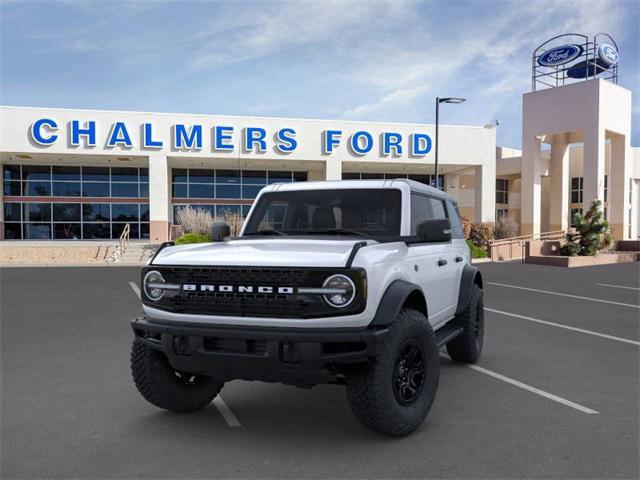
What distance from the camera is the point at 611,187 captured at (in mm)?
34281

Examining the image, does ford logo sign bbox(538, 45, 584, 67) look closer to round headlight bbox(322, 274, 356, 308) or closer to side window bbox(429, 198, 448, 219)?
side window bbox(429, 198, 448, 219)

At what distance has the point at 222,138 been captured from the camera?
31.2 meters

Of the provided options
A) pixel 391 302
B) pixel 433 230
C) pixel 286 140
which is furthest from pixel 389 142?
pixel 391 302

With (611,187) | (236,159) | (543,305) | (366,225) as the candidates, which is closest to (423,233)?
(366,225)

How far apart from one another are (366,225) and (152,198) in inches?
1121

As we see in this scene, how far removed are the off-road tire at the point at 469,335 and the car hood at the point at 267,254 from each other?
8.09 feet

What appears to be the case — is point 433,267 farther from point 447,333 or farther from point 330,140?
point 330,140

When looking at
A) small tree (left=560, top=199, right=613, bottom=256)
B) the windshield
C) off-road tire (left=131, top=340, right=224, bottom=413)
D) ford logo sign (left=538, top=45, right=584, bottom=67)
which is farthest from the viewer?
ford logo sign (left=538, top=45, right=584, bottom=67)

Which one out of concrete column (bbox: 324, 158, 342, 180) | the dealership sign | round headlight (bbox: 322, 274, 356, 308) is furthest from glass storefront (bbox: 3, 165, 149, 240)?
round headlight (bbox: 322, 274, 356, 308)

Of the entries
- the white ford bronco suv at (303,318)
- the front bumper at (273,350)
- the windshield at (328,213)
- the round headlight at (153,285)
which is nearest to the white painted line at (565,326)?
the white ford bronco suv at (303,318)

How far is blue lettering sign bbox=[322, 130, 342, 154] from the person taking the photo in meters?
32.8

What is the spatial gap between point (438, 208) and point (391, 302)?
2457 millimetres

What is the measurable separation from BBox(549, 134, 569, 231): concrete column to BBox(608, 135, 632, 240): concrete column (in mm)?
2638

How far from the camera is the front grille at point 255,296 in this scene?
3.71 meters
